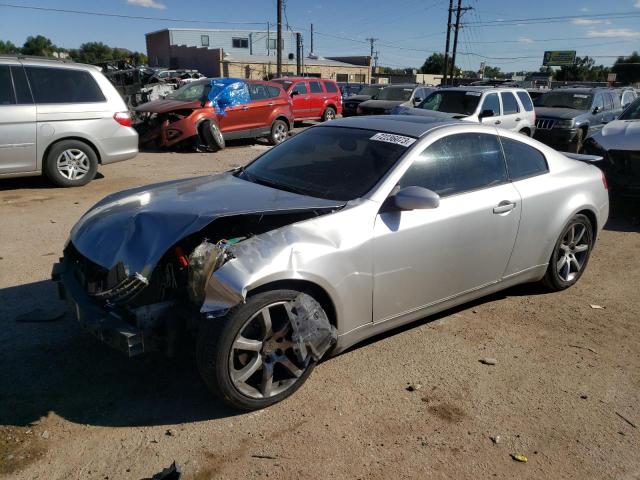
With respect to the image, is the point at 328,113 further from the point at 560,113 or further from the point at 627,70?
the point at 627,70

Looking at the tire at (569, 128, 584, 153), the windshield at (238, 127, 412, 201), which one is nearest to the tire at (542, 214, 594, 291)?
the windshield at (238, 127, 412, 201)

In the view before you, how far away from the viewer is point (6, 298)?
171 inches

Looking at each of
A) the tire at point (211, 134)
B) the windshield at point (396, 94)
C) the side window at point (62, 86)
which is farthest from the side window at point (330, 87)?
the side window at point (62, 86)

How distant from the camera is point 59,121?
7848mm

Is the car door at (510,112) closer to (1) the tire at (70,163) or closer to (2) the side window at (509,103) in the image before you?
(2) the side window at (509,103)

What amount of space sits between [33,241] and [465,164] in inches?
185

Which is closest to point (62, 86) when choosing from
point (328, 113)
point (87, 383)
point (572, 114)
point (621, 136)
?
point (87, 383)

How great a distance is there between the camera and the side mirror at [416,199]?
3.26 m

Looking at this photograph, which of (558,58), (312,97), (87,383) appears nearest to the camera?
(87,383)

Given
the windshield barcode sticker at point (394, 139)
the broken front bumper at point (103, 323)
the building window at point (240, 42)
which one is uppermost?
the building window at point (240, 42)

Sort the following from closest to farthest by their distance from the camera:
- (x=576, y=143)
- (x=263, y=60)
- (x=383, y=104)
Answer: (x=576, y=143) < (x=383, y=104) < (x=263, y=60)

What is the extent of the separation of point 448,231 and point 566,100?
41.9 ft

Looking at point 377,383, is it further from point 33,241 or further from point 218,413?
point 33,241

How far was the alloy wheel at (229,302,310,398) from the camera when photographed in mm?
2898
